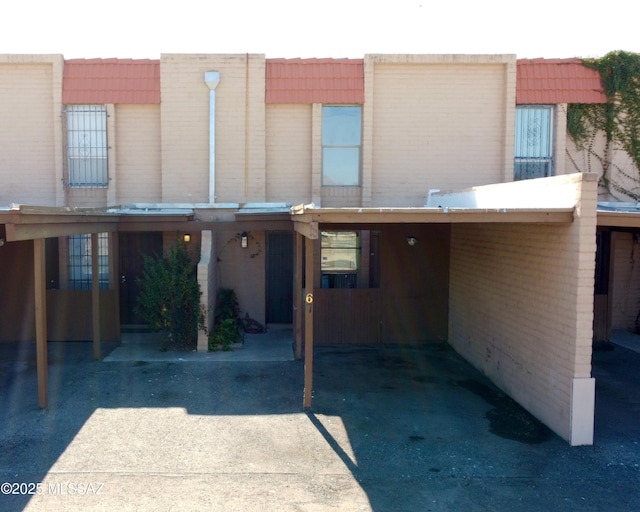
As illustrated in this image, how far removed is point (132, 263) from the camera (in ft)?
43.3

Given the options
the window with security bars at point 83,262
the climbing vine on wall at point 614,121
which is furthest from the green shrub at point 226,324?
the climbing vine on wall at point 614,121

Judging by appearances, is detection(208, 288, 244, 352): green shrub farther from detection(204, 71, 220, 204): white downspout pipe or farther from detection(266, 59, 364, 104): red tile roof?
detection(266, 59, 364, 104): red tile roof

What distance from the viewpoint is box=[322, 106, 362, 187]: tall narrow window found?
42.9ft

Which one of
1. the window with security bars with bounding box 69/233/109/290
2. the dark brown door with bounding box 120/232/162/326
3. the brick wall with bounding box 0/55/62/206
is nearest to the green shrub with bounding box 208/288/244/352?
the dark brown door with bounding box 120/232/162/326

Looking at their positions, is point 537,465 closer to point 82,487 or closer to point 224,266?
point 82,487

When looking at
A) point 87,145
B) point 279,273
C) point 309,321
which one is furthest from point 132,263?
point 309,321

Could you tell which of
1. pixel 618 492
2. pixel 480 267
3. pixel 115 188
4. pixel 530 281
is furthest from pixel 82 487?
pixel 115 188

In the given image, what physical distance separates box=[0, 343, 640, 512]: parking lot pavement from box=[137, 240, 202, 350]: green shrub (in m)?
0.93

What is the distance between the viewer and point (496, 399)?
29.2ft

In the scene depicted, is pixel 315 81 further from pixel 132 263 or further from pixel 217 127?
pixel 132 263

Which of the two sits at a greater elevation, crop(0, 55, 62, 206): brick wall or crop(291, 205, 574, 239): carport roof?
crop(0, 55, 62, 206): brick wall

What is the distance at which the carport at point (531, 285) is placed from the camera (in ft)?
23.4

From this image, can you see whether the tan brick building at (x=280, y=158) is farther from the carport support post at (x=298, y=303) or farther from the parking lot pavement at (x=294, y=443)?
the parking lot pavement at (x=294, y=443)

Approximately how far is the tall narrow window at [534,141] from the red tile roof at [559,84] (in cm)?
28
